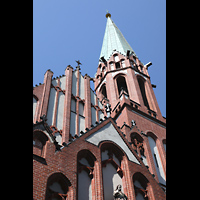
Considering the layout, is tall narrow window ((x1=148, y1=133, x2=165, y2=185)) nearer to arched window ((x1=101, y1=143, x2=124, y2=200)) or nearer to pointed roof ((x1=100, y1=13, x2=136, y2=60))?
arched window ((x1=101, y1=143, x2=124, y2=200))

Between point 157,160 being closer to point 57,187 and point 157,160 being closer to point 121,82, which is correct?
point 57,187

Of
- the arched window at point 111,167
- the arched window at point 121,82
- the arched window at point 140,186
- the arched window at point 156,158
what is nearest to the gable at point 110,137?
the arched window at point 111,167

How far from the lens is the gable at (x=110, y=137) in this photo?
891 centimetres

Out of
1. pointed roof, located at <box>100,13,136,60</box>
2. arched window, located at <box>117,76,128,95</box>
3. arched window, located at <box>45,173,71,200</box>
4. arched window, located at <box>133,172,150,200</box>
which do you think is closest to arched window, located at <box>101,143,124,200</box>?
arched window, located at <box>133,172,150,200</box>

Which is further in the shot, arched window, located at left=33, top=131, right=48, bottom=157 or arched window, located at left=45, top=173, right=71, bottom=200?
arched window, located at left=33, top=131, right=48, bottom=157

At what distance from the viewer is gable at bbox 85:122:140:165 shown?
29.2 ft

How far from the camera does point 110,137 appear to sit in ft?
31.2

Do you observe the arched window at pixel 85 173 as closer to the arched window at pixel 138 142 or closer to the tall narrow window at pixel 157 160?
the arched window at pixel 138 142
